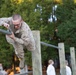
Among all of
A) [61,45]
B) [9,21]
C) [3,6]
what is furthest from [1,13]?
[9,21]

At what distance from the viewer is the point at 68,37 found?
22219mm

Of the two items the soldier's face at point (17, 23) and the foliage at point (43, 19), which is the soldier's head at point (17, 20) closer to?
the soldier's face at point (17, 23)

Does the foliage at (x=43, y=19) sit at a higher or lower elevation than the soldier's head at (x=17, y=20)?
higher

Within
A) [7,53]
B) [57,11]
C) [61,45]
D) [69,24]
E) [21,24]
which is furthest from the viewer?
[57,11]

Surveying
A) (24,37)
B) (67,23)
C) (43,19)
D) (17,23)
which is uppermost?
(43,19)

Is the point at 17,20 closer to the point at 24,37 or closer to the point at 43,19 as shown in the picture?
the point at 24,37

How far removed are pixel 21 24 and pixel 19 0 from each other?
59.3 ft

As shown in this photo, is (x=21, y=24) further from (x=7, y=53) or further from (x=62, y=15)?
(x=62, y=15)

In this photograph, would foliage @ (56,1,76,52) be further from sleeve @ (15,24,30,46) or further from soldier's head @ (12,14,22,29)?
soldier's head @ (12,14,22,29)

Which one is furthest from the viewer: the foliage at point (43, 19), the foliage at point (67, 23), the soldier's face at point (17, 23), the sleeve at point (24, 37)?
the foliage at point (67, 23)

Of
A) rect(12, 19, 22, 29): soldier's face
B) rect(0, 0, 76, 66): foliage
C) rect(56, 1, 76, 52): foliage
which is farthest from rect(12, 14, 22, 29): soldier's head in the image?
rect(56, 1, 76, 52): foliage

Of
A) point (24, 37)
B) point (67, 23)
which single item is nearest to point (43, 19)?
point (67, 23)

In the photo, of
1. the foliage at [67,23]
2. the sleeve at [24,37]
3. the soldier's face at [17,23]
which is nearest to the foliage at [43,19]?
the foliage at [67,23]

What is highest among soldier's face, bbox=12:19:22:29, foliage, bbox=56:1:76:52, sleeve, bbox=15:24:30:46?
foliage, bbox=56:1:76:52
